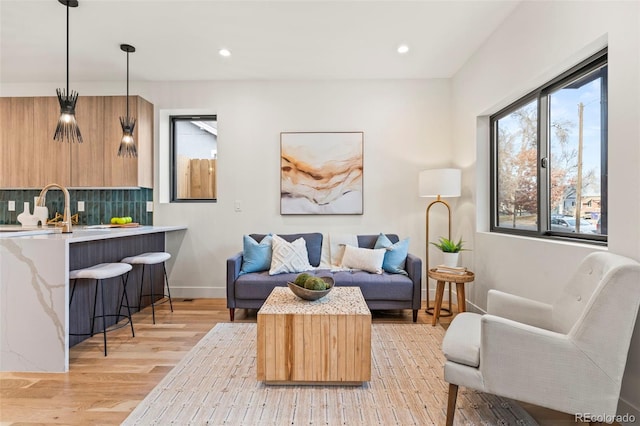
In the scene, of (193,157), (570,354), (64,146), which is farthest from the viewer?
(193,157)

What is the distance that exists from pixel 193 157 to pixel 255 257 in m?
1.85

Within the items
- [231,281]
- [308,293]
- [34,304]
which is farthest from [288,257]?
[34,304]


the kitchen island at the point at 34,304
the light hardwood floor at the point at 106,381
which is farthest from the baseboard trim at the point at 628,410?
the kitchen island at the point at 34,304

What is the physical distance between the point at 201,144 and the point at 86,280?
2224 mm

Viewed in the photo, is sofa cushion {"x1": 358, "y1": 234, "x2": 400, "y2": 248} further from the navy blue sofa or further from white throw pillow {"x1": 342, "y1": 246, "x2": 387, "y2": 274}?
the navy blue sofa

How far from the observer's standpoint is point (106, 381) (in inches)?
83.7

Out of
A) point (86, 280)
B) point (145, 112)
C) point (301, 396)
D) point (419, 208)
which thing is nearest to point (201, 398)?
point (301, 396)

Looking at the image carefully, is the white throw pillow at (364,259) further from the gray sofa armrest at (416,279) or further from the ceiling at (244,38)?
the ceiling at (244,38)

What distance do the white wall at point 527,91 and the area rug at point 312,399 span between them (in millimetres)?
820

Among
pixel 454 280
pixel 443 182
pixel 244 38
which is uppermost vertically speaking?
pixel 244 38

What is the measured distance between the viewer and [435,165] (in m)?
4.05

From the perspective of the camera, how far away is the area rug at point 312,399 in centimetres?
174

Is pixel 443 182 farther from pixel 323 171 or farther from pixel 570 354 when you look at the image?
pixel 570 354

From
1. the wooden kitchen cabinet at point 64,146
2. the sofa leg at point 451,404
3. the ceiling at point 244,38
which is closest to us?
the sofa leg at point 451,404
